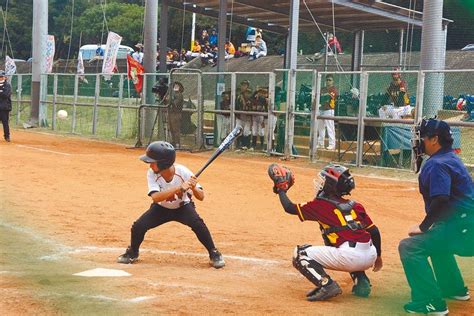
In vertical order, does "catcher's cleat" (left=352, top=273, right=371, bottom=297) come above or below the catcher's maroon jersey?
below

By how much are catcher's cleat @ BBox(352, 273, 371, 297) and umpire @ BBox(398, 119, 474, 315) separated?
1.65 ft

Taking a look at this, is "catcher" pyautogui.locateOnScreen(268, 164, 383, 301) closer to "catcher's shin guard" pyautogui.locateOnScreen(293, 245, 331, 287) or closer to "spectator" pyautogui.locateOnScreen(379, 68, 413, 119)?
"catcher's shin guard" pyautogui.locateOnScreen(293, 245, 331, 287)

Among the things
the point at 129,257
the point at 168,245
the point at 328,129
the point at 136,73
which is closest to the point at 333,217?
the point at 129,257

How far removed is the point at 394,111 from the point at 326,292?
36.1 feet

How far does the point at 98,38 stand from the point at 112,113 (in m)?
18.7

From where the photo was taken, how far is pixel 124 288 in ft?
20.0

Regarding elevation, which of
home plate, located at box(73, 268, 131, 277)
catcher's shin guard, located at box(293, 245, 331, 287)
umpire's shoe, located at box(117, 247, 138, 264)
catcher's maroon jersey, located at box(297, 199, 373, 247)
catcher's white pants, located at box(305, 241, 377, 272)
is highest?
catcher's maroon jersey, located at box(297, 199, 373, 247)

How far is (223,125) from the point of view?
2098 centimetres

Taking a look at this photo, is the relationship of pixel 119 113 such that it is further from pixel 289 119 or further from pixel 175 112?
pixel 289 119

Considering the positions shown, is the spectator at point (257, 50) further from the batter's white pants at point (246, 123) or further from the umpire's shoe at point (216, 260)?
the umpire's shoe at point (216, 260)

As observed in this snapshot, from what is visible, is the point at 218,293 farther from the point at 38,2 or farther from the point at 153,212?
the point at 38,2

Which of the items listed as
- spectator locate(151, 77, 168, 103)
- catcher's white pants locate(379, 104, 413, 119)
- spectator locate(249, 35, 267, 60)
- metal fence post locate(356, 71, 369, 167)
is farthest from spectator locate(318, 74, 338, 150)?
spectator locate(249, 35, 267, 60)

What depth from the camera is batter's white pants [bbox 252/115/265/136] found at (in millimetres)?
19784

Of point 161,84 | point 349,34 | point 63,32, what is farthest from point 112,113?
point 63,32
